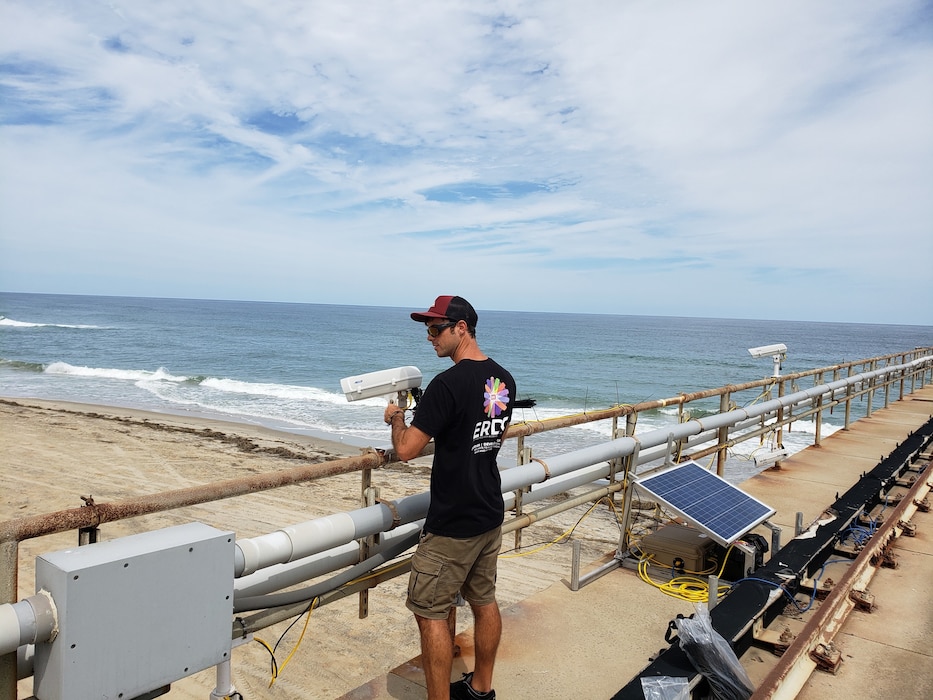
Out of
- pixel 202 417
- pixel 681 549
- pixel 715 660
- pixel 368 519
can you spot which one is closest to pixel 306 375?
pixel 202 417

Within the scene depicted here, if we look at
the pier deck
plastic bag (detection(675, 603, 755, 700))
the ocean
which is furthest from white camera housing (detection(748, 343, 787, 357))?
plastic bag (detection(675, 603, 755, 700))

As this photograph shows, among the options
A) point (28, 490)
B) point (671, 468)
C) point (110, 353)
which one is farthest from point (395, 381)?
point (110, 353)

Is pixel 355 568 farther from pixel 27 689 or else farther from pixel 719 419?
pixel 27 689

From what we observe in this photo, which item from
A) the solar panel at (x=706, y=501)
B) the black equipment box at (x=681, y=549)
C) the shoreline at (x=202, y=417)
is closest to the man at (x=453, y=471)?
the solar panel at (x=706, y=501)

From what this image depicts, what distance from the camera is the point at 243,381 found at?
34219 millimetres

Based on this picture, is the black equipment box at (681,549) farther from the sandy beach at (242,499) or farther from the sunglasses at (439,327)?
the sunglasses at (439,327)

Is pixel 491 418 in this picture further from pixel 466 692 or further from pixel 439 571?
pixel 466 692

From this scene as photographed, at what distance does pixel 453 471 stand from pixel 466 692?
1.03 meters

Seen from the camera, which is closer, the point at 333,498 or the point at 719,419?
the point at 719,419

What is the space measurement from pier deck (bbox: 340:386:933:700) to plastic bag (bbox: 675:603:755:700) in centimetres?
38

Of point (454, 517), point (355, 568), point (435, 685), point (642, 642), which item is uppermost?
point (454, 517)

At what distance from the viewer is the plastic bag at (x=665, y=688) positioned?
257cm

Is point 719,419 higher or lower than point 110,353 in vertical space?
higher

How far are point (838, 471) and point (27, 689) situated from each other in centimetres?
827
